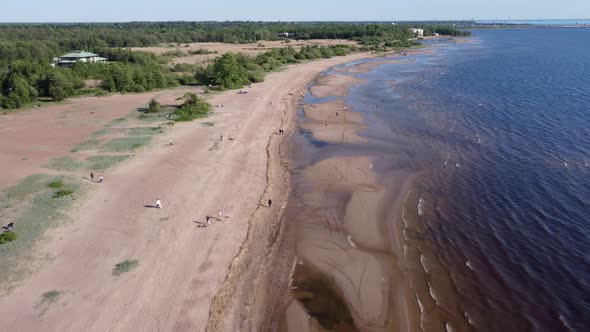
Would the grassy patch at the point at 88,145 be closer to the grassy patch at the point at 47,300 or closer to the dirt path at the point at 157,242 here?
the dirt path at the point at 157,242

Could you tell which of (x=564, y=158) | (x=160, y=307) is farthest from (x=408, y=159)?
(x=160, y=307)

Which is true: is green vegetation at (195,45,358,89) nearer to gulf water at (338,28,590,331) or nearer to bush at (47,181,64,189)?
gulf water at (338,28,590,331)

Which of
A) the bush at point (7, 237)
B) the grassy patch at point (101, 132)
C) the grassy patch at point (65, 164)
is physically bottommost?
the bush at point (7, 237)

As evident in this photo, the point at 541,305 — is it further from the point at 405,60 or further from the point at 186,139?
the point at 405,60

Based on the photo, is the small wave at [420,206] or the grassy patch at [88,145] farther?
the grassy patch at [88,145]

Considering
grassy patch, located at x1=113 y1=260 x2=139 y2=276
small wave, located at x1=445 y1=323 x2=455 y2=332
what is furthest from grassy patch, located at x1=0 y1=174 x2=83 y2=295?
small wave, located at x1=445 y1=323 x2=455 y2=332

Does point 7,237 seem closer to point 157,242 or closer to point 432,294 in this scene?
point 157,242

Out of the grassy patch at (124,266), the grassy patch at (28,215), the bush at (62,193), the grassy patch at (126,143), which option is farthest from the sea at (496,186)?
the grassy patch at (28,215)
